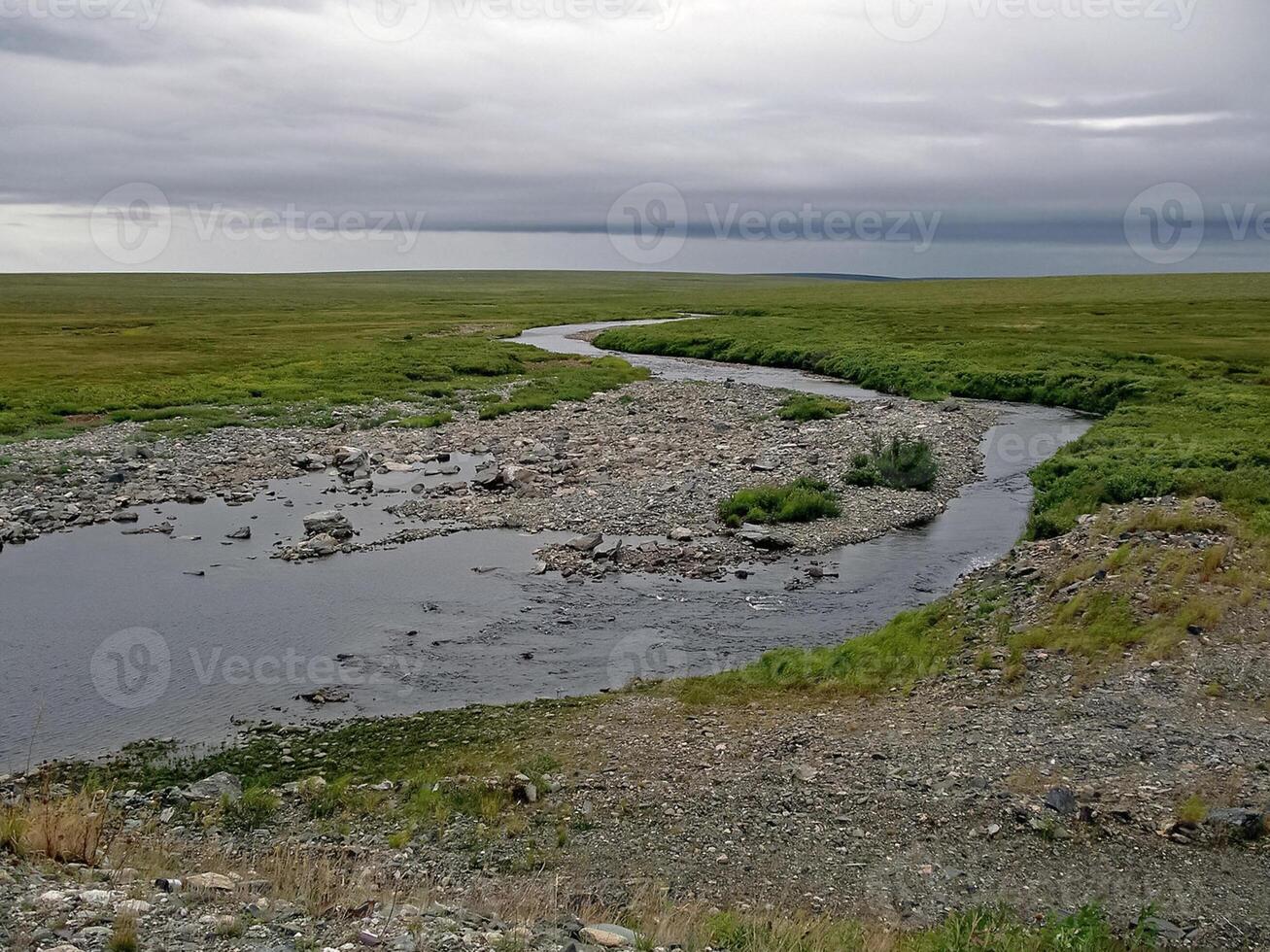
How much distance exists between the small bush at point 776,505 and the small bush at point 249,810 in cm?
1476

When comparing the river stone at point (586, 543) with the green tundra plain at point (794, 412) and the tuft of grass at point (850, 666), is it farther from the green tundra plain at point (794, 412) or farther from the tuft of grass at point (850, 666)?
the tuft of grass at point (850, 666)

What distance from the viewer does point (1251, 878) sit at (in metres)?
9.59

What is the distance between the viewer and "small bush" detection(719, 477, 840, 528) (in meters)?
24.9

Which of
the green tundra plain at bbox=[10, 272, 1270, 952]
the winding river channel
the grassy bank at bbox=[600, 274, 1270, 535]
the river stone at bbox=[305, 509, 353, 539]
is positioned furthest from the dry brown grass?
the grassy bank at bbox=[600, 274, 1270, 535]

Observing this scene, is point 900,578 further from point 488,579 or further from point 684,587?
point 488,579

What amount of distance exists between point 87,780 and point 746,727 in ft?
27.9

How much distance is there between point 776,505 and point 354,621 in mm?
11748

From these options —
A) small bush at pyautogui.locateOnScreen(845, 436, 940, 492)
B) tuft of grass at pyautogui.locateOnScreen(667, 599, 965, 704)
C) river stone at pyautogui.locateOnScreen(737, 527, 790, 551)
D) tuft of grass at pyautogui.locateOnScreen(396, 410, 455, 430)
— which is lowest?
tuft of grass at pyautogui.locateOnScreen(667, 599, 965, 704)

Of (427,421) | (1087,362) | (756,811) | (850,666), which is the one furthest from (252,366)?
(756,811)

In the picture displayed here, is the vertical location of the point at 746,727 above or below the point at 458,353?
below

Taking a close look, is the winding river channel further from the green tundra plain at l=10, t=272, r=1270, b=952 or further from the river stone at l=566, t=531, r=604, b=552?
the river stone at l=566, t=531, r=604, b=552

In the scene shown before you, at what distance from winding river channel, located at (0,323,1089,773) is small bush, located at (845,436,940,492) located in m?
2.55

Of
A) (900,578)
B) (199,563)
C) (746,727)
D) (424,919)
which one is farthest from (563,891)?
(199,563)

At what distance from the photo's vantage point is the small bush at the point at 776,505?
81.6 feet
